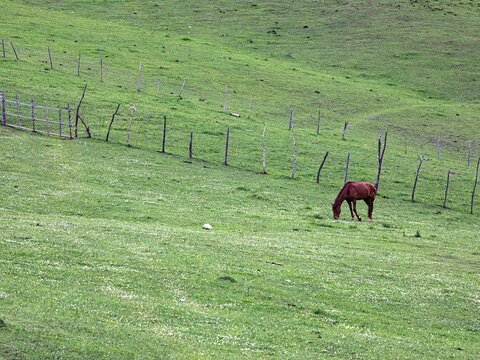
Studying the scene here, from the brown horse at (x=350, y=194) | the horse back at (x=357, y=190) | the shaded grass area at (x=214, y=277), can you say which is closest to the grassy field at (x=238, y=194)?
the shaded grass area at (x=214, y=277)

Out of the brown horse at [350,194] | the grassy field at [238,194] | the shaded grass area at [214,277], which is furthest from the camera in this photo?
the brown horse at [350,194]

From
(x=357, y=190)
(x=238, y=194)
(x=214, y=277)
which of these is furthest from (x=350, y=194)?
(x=214, y=277)

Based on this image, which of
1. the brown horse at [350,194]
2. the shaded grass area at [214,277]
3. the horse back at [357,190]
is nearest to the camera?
the shaded grass area at [214,277]

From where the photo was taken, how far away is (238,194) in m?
34.1

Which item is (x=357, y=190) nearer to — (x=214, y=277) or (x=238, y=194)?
(x=238, y=194)

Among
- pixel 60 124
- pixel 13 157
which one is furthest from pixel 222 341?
pixel 60 124

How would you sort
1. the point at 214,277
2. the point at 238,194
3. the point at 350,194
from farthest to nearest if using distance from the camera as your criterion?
1. the point at 238,194
2. the point at 350,194
3. the point at 214,277

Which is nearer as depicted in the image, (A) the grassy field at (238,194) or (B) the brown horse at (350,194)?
(A) the grassy field at (238,194)

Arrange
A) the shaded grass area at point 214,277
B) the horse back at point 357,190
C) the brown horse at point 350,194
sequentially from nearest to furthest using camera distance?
the shaded grass area at point 214,277, the brown horse at point 350,194, the horse back at point 357,190

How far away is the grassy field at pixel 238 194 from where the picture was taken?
13852 millimetres

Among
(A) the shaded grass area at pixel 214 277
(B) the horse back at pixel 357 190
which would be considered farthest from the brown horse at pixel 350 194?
(A) the shaded grass area at pixel 214 277

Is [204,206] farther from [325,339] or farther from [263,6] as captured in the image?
[263,6]

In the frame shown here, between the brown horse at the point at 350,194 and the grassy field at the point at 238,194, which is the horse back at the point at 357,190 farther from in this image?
the grassy field at the point at 238,194

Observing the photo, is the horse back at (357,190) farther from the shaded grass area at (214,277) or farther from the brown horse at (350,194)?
the shaded grass area at (214,277)
